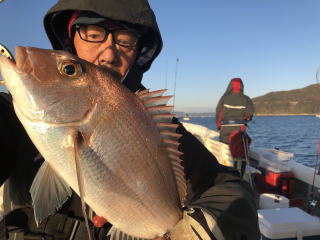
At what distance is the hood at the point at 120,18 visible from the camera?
7.38ft

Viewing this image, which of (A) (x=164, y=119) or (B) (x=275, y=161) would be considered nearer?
(A) (x=164, y=119)

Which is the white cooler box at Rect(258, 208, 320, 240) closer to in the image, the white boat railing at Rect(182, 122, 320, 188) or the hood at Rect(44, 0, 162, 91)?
the hood at Rect(44, 0, 162, 91)

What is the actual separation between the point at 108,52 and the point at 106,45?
65 millimetres

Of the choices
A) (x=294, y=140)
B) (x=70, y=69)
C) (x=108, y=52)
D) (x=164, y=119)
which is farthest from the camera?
(x=294, y=140)

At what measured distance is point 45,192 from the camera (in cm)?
151

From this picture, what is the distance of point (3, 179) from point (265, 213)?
137 inches

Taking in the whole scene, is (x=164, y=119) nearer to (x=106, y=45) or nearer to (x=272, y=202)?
(x=106, y=45)

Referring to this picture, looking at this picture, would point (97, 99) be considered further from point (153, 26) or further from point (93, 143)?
point (153, 26)

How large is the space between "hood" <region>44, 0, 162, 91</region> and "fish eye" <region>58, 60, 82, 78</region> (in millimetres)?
1002

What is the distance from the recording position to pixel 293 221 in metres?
3.59

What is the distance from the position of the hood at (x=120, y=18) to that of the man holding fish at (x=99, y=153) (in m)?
0.01

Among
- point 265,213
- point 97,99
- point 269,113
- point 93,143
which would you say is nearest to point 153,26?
point 97,99

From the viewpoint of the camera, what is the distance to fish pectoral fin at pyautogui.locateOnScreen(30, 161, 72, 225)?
1482 millimetres

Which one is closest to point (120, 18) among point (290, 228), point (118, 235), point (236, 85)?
point (118, 235)
